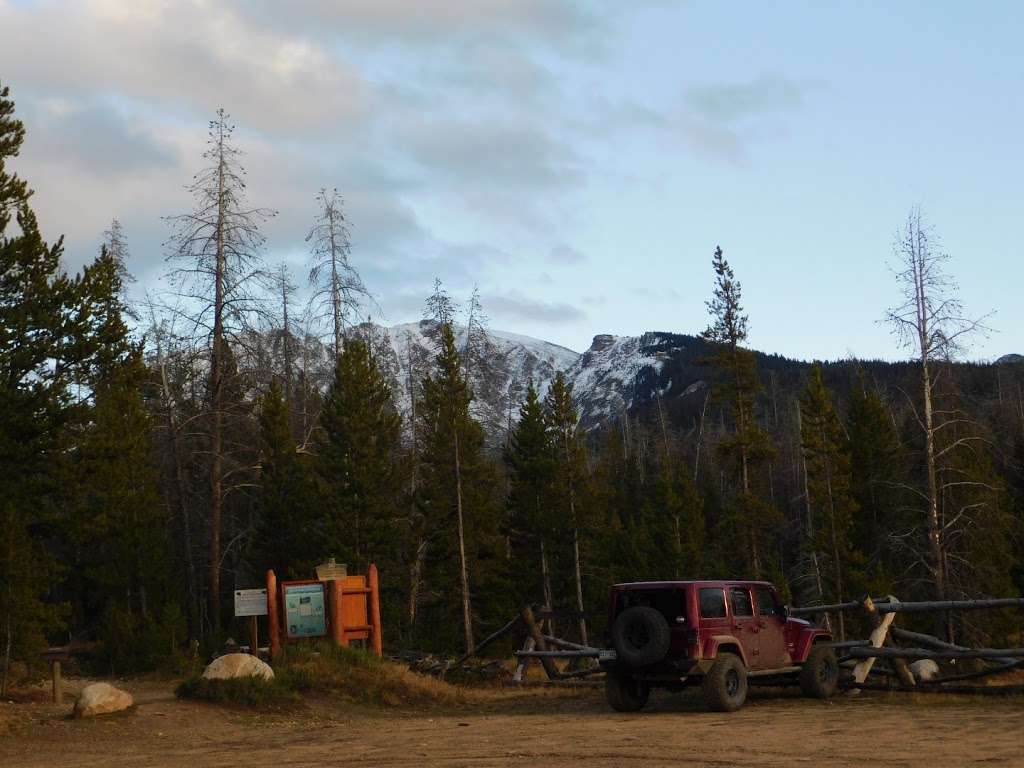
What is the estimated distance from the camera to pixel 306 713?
657 inches

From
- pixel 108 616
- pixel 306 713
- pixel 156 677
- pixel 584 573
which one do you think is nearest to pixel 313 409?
pixel 584 573

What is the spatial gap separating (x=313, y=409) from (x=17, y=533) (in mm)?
34375

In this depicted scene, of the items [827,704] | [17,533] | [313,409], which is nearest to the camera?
[827,704]

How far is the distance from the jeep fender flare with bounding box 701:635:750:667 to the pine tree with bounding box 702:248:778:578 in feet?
81.0

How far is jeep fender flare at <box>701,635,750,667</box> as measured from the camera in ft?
48.6

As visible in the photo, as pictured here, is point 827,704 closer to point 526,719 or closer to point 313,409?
point 526,719

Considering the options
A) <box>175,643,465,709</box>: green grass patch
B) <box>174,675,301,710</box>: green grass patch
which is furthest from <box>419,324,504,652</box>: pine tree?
<box>174,675,301,710</box>: green grass patch

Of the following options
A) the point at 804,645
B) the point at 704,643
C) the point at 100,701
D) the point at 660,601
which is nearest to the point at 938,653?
the point at 804,645

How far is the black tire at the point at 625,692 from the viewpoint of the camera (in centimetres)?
1575

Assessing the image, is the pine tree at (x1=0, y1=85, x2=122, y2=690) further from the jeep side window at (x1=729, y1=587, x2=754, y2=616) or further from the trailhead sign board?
the jeep side window at (x1=729, y1=587, x2=754, y2=616)

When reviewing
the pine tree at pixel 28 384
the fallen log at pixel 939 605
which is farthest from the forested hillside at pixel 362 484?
the fallen log at pixel 939 605

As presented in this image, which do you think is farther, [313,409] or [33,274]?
[313,409]

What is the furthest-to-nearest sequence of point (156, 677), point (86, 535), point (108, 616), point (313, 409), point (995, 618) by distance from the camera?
point (313, 409), point (995, 618), point (108, 616), point (156, 677), point (86, 535)

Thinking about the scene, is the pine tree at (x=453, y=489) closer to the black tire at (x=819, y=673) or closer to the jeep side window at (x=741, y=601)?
the black tire at (x=819, y=673)
